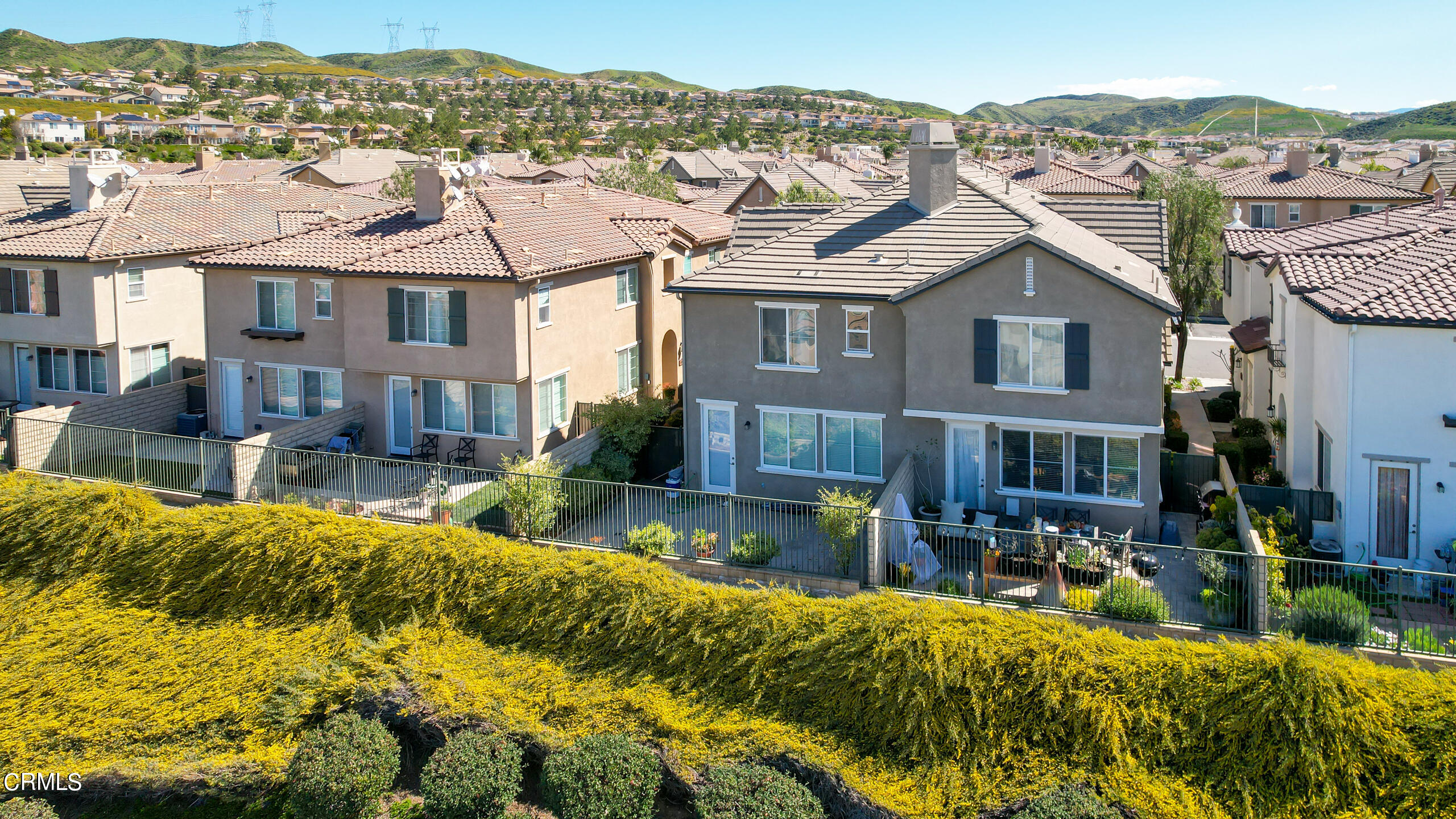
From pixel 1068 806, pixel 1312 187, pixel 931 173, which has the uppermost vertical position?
pixel 1312 187

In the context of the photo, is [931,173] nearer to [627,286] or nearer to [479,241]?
[627,286]

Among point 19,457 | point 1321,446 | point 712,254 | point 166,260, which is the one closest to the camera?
point 1321,446

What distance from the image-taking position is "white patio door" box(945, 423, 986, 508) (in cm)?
2344

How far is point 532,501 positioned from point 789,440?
21.0 feet

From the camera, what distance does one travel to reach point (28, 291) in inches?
1320

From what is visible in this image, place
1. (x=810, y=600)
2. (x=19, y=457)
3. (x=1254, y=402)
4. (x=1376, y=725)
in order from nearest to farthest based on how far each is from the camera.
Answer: (x=1376, y=725) < (x=810, y=600) < (x=19, y=457) < (x=1254, y=402)

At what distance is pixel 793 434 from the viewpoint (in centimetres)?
2511

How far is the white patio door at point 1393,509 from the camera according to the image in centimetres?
1948

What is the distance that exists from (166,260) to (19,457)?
32.1 ft

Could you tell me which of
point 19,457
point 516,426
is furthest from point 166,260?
point 516,426

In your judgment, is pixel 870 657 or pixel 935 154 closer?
pixel 870 657

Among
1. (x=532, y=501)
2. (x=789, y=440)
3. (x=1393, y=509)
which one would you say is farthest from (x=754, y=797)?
(x=1393, y=509)

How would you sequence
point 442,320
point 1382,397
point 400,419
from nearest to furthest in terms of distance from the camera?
1. point 1382,397
2. point 442,320
3. point 400,419

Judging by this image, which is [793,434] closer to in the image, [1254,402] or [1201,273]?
[1254,402]
